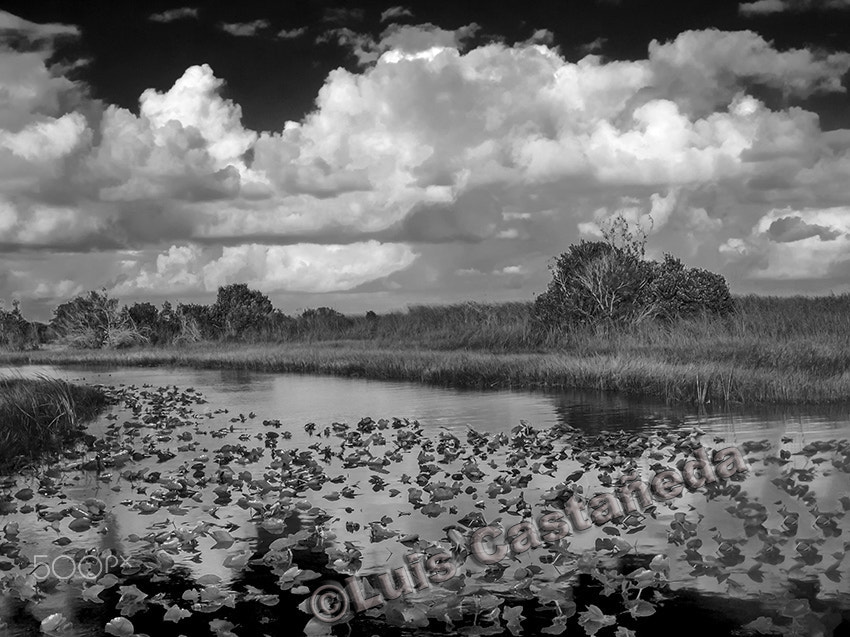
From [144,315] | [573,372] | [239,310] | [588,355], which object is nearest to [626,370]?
[573,372]

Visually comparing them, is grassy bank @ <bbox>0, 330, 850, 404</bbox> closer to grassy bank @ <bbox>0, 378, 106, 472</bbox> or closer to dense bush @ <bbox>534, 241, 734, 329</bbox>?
dense bush @ <bbox>534, 241, 734, 329</bbox>

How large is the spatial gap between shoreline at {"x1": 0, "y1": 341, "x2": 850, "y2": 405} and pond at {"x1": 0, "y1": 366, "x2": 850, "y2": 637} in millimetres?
3386

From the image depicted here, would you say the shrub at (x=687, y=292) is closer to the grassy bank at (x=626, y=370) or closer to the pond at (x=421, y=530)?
the grassy bank at (x=626, y=370)

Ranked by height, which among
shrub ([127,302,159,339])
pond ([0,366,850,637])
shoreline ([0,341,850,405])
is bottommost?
pond ([0,366,850,637])

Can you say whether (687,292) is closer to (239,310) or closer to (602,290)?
(602,290)

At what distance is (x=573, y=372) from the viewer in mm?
25188

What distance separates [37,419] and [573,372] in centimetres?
1509

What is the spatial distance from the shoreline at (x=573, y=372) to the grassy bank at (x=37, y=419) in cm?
1200

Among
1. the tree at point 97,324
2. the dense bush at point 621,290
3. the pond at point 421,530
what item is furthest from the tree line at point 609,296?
the pond at point 421,530

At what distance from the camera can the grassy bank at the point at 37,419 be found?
1417 centimetres

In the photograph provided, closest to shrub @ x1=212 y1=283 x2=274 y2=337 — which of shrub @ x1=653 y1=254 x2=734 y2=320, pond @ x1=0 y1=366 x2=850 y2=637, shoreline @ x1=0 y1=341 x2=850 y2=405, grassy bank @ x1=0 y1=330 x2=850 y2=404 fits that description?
shoreline @ x1=0 y1=341 x2=850 y2=405

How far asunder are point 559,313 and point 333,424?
22.6m

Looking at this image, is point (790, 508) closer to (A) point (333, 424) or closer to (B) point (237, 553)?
(B) point (237, 553)

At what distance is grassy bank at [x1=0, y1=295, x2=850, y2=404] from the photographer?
21.0 meters
